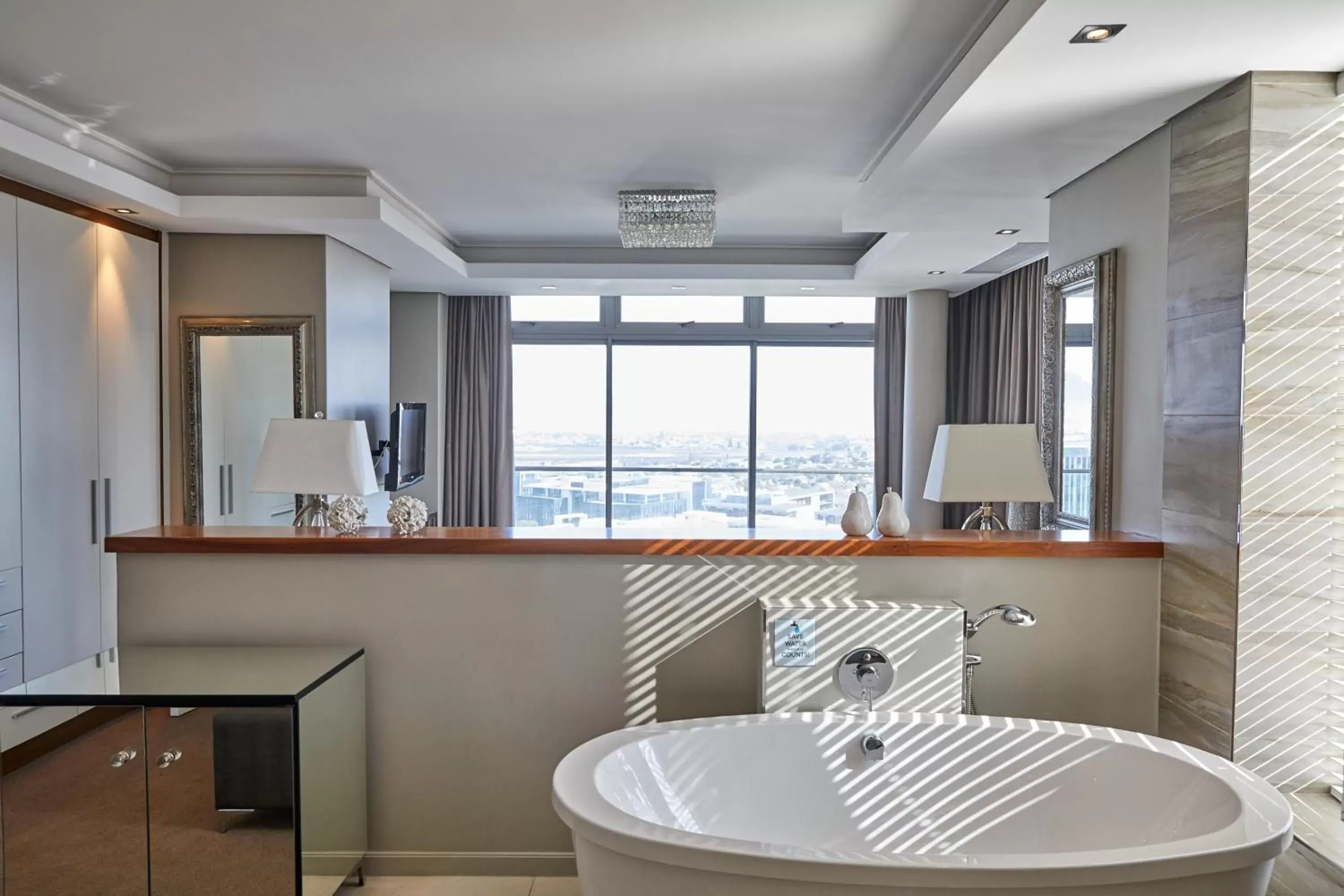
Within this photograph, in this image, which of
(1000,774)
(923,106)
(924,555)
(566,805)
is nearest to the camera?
(566,805)

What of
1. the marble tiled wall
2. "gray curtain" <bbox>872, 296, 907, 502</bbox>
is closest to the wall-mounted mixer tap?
the marble tiled wall

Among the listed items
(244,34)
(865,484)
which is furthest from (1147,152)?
(865,484)

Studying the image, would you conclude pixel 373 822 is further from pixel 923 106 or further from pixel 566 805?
pixel 923 106

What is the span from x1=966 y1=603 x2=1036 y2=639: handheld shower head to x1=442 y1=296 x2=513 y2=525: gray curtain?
5308 mm

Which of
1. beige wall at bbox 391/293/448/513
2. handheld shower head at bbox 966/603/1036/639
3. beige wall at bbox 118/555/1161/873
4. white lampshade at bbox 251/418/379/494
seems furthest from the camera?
beige wall at bbox 391/293/448/513

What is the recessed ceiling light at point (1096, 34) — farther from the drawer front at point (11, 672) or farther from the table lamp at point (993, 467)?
the drawer front at point (11, 672)

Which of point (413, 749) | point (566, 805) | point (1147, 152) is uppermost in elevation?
point (1147, 152)

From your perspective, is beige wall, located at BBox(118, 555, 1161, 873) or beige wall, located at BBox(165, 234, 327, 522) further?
beige wall, located at BBox(165, 234, 327, 522)

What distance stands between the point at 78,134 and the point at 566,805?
3414mm

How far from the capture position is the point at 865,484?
753 centimetres

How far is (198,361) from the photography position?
15.3 feet

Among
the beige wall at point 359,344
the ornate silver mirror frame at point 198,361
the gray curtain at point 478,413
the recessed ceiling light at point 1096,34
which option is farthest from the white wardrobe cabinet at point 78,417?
the recessed ceiling light at point 1096,34

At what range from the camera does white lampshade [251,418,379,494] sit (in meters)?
2.96

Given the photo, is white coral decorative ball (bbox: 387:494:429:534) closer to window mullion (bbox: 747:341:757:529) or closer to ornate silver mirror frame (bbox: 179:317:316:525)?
ornate silver mirror frame (bbox: 179:317:316:525)
